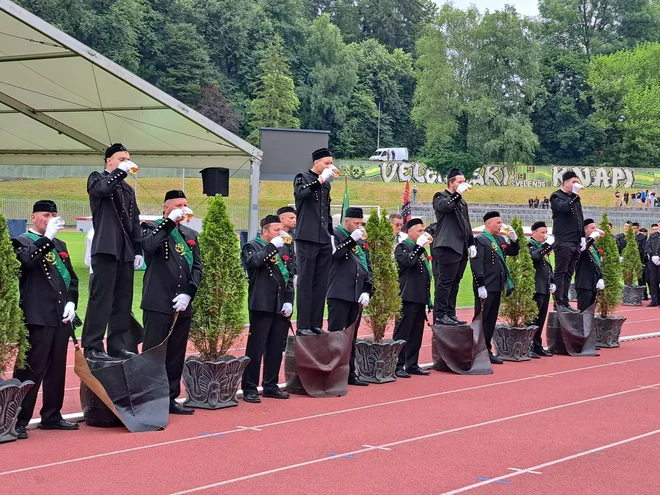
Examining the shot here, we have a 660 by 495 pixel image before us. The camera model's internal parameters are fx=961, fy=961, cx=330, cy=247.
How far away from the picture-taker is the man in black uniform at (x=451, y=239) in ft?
35.5

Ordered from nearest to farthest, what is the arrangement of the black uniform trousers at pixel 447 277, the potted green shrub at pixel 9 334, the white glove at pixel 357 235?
the potted green shrub at pixel 9 334 → the white glove at pixel 357 235 → the black uniform trousers at pixel 447 277

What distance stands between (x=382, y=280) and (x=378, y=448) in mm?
3365

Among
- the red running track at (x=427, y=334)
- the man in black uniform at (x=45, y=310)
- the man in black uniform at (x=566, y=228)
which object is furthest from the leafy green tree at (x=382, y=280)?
the man in black uniform at (x=45, y=310)

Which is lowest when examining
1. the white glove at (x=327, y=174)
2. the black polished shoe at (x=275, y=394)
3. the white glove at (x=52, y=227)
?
the black polished shoe at (x=275, y=394)

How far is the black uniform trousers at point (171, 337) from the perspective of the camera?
8.16 m

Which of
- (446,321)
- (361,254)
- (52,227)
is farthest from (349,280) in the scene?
(52,227)

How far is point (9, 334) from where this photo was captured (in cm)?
698

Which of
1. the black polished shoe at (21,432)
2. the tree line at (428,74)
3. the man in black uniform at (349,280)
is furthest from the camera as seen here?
the tree line at (428,74)

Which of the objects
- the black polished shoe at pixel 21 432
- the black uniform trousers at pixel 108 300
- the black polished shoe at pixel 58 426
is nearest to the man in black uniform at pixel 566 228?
the black uniform trousers at pixel 108 300

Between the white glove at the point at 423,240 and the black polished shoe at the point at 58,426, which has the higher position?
the white glove at the point at 423,240

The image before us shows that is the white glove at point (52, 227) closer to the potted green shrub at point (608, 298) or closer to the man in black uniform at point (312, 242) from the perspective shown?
the man in black uniform at point (312, 242)

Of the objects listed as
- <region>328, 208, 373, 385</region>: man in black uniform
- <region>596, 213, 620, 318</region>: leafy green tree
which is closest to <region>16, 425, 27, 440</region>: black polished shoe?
<region>328, 208, 373, 385</region>: man in black uniform

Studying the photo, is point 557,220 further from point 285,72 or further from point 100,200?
point 285,72

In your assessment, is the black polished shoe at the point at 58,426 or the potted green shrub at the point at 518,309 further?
the potted green shrub at the point at 518,309
